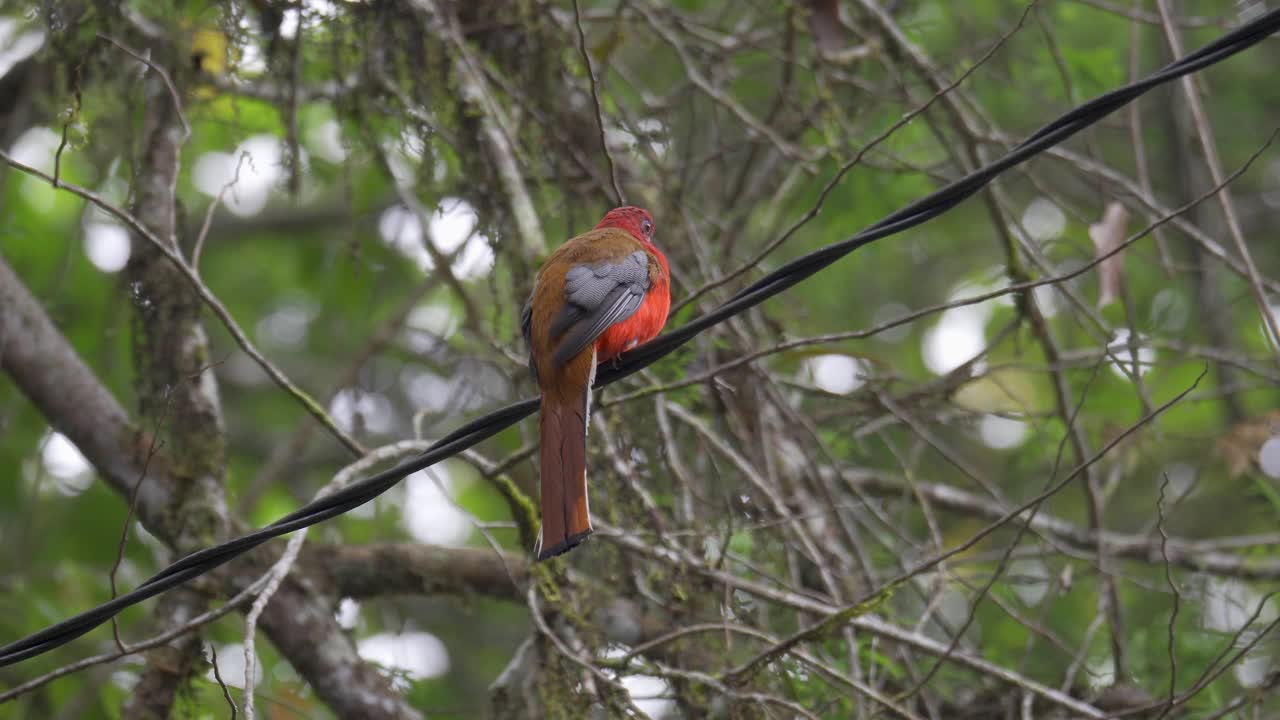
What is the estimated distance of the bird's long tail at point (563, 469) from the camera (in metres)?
3.74

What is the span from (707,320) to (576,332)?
1006 mm

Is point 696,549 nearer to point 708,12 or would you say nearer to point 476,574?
point 476,574

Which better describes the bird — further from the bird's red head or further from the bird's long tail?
the bird's red head

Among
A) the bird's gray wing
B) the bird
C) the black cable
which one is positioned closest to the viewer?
the black cable

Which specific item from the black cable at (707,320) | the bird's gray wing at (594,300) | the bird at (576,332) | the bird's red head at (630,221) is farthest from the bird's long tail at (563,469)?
the bird's red head at (630,221)

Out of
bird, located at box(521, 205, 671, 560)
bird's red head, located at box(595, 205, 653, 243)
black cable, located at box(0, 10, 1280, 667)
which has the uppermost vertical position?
bird's red head, located at box(595, 205, 653, 243)

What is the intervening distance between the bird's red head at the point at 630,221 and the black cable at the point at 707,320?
178 centimetres

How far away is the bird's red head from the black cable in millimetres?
1785

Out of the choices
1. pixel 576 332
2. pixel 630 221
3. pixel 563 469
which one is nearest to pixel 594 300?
pixel 576 332

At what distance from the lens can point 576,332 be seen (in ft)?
13.4

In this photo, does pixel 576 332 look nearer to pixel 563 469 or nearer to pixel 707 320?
pixel 563 469

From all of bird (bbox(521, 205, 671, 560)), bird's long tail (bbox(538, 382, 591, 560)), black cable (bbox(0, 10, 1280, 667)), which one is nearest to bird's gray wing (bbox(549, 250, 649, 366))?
bird (bbox(521, 205, 671, 560))

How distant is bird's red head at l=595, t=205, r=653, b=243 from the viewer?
16.6 feet

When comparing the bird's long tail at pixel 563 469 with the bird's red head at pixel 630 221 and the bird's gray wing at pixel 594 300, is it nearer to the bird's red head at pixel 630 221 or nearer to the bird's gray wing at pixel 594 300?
the bird's gray wing at pixel 594 300
